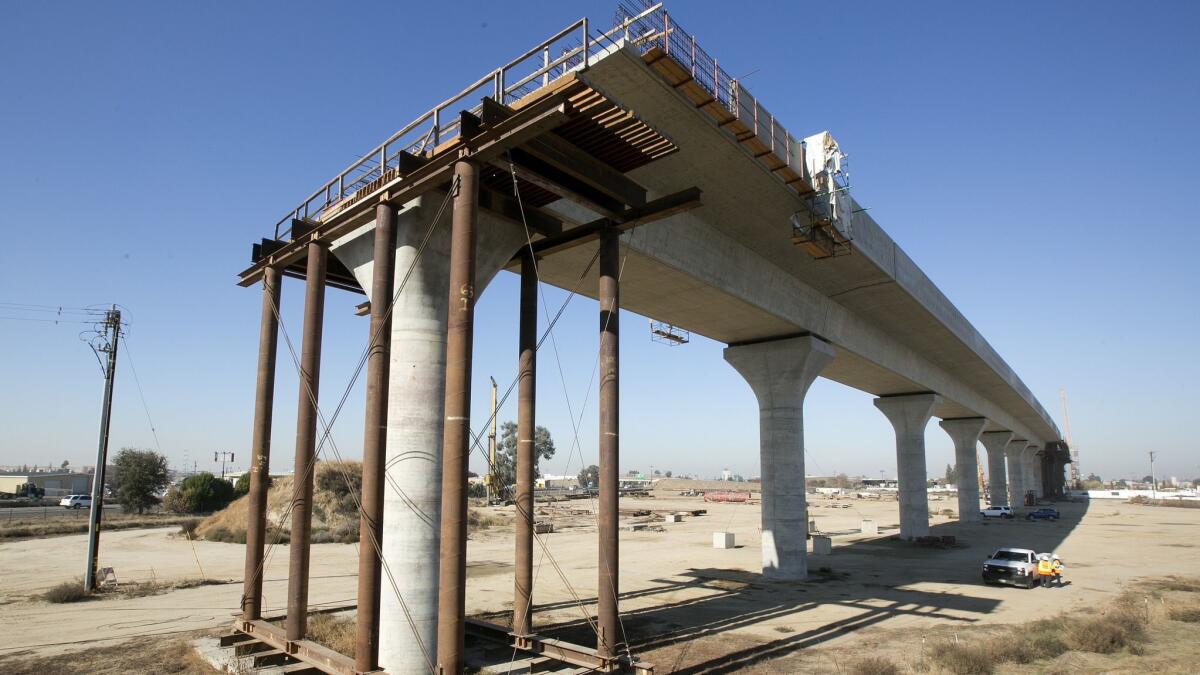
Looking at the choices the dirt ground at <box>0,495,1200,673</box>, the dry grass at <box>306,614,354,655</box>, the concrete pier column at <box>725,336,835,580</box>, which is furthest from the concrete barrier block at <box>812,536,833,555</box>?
the dry grass at <box>306,614,354,655</box>

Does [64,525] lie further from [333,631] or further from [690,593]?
[690,593]

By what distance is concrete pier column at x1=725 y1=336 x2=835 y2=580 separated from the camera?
27812 millimetres

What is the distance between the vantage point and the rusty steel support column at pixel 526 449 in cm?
1466

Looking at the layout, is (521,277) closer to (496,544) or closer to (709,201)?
(709,201)

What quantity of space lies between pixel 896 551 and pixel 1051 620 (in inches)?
873

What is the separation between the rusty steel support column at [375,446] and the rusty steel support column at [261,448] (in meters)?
5.14

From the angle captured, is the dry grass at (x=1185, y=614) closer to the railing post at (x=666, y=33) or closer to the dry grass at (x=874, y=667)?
the dry grass at (x=874, y=667)

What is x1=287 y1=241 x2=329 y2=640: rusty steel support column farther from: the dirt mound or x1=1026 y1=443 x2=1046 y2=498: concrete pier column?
x1=1026 y1=443 x2=1046 y2=498: concrete pier column

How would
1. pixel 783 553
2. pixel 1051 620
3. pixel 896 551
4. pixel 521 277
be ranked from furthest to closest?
pixel 896 551 < pixel 783 553 < pixel 1051 620 < pixel 521 277

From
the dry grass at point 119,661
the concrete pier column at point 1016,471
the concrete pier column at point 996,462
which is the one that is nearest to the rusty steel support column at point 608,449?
the dry grass at point 119,661

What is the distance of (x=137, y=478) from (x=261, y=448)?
6055 cm

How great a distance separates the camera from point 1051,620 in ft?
63.0

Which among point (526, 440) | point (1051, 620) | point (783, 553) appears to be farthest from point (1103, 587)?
point (526, 440)

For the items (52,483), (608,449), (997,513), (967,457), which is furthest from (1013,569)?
(52,483)
